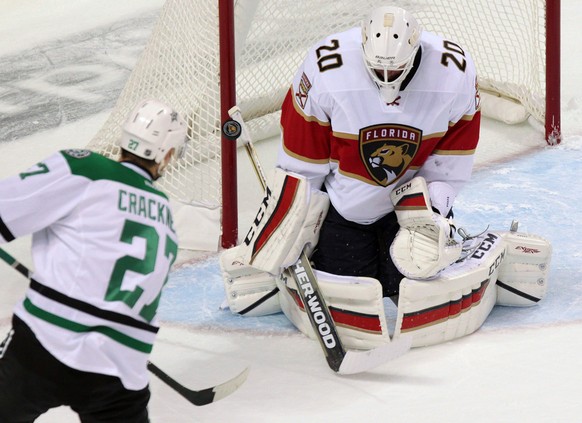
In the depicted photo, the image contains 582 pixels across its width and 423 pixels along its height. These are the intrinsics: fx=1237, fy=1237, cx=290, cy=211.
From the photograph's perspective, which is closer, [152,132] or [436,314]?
[152,132]

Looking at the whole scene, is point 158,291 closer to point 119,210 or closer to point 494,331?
point 119,210

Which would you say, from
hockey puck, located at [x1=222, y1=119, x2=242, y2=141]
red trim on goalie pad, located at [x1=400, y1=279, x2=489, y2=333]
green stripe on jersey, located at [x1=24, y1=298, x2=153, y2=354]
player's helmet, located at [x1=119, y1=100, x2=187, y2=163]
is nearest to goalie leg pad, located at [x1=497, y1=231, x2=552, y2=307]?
red trim on goalie pad, located at [x1=400, y1=279, x2=489, y2=333]

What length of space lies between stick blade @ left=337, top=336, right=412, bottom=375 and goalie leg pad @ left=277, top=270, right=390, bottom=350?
0.13 ft

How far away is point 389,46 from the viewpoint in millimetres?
2863

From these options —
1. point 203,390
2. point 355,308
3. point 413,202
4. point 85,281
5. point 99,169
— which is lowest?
point 355,308

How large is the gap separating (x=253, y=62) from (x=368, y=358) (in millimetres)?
1495

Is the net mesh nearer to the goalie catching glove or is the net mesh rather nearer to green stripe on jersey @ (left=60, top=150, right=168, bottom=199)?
the goalie catching glove

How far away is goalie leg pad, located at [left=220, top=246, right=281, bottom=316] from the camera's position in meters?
3.30

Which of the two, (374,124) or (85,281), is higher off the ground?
(85,281)

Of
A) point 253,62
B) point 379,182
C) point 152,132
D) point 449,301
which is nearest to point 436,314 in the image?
point 449,301

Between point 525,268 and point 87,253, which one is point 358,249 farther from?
point 87,253

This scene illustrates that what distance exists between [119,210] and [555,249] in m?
1.78

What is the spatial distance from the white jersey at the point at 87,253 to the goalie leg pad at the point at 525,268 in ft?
4.25

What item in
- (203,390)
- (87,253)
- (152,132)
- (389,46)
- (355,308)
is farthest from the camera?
(355,308)
